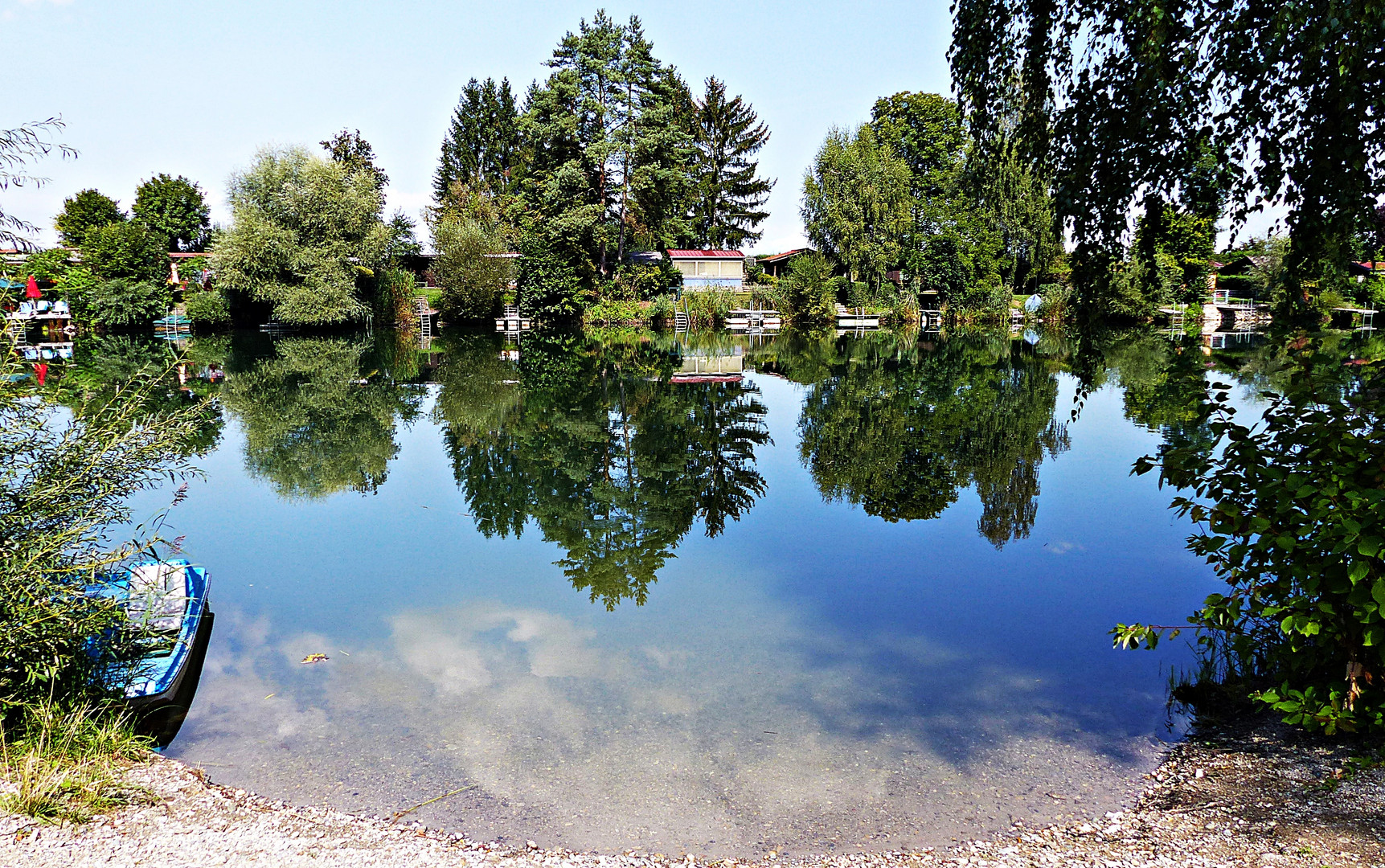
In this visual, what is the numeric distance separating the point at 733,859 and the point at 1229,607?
3.27m

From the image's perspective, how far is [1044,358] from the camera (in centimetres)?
3253

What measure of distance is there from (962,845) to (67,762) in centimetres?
515

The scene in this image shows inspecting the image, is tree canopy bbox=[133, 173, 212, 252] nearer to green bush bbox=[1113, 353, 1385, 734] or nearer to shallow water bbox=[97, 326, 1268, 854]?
shallow water bbox=[97, 326, 1268, 854]

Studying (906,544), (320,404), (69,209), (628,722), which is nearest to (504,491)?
(906,544)

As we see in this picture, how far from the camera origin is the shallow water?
17.7ft

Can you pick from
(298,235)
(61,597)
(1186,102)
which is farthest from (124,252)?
(1186,102)

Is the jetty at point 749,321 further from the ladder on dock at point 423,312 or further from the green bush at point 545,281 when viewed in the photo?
the ladder on dock at point 423,312

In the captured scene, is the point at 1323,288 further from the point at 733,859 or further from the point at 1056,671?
the point at 733,859

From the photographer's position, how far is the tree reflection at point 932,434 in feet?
41.7

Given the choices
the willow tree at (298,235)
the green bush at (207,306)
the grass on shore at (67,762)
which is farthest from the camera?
the green bush at (207,306)

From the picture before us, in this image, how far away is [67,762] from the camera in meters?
4.85

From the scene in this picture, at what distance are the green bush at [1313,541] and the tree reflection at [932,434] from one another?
5.31 m

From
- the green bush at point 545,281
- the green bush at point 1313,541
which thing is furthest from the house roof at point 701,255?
the green bush at point 1313,541

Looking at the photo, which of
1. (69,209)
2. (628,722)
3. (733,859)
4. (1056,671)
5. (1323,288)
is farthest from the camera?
(69,209)
